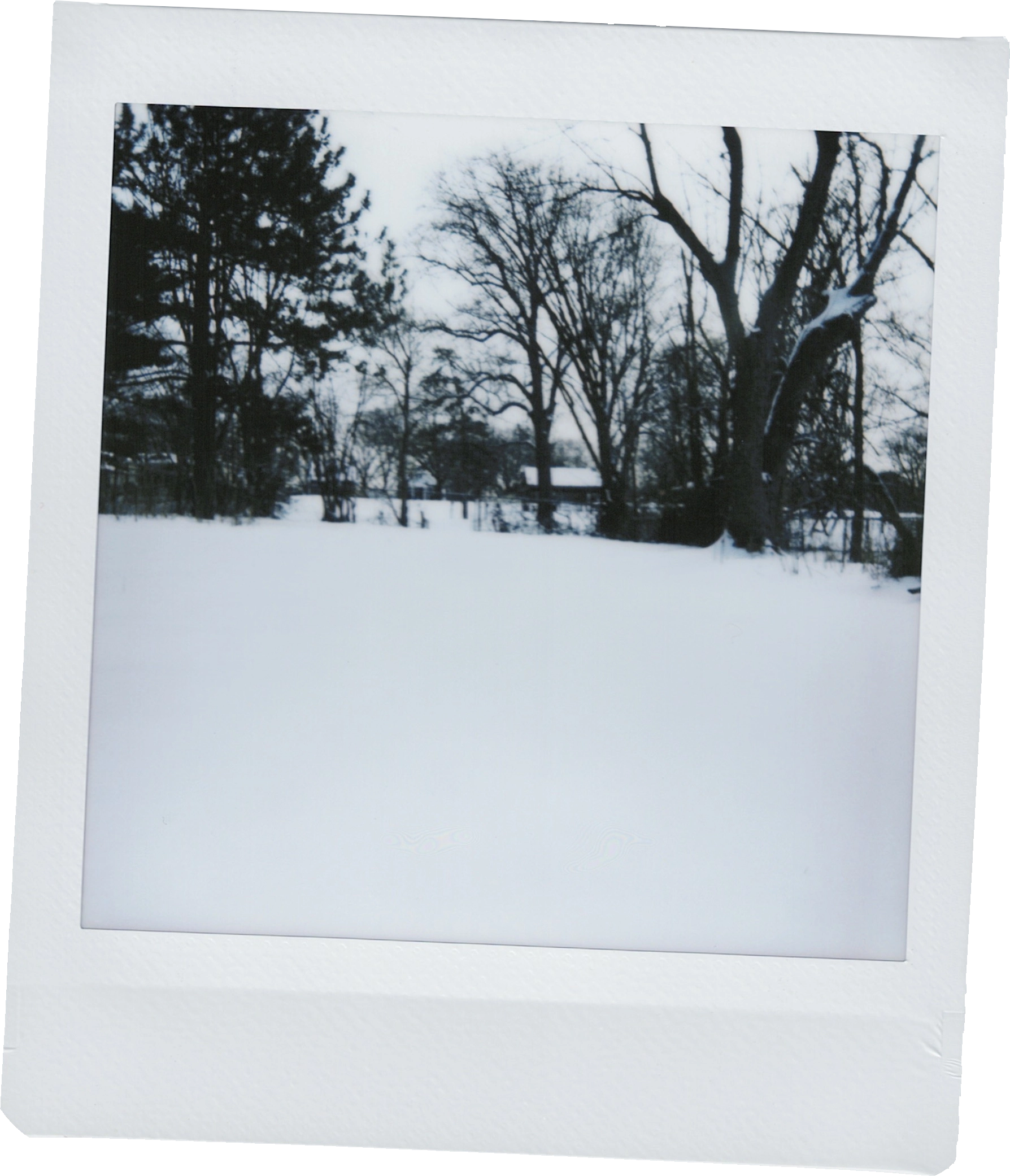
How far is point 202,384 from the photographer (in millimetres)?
1491

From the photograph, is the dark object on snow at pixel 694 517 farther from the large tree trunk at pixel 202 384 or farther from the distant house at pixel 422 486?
the large tree trunk at pixel 202 384

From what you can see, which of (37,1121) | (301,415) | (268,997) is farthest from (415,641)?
(37,1121)

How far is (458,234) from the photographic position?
4.86 feet

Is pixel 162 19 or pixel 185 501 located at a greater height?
pixel 162 19

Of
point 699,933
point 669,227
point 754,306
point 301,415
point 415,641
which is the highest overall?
point 669,227

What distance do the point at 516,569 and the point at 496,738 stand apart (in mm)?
291

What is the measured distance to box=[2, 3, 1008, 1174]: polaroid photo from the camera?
148cm

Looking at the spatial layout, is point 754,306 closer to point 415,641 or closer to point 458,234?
point 458,234

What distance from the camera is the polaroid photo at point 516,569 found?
1481 mm

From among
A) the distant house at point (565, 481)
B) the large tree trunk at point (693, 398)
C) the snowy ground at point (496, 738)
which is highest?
the large tree trunk at point (693, 398)

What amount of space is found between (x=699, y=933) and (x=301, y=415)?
1.12m

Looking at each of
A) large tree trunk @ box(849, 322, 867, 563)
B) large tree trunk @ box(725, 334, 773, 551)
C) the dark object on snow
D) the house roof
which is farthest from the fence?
large tree trunk @ box(849, 322, 867, 563)

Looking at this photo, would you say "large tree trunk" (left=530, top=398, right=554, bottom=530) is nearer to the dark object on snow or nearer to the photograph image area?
the photograph image area

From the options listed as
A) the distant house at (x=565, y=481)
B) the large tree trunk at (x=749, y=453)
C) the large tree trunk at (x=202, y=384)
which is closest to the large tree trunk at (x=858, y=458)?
the large tree trunk at (x=749, y=453)
